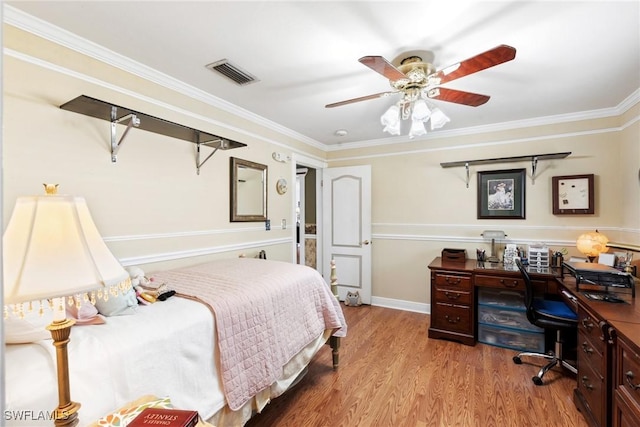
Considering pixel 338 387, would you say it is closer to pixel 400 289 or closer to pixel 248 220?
pixel 248 220

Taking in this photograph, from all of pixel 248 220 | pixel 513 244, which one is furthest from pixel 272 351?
pixel 513 244

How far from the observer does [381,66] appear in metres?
1.57

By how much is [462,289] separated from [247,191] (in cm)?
247

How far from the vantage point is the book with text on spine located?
31.6 inches

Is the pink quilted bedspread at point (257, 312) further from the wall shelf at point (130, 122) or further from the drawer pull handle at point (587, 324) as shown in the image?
the drawer pull handle at point (587, 324)

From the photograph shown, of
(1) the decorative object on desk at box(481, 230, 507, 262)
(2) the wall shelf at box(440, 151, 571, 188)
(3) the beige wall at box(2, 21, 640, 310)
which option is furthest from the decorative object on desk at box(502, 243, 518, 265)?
(2) the wall shelf at box(440, 151, 571, 188)

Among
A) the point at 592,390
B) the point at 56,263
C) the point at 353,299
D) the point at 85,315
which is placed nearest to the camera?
the point at 56,263

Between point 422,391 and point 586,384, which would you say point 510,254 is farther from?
point 422,391

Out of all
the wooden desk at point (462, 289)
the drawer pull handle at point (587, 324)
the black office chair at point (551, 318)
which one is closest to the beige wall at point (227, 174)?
the wooden desk at point (462, 289)

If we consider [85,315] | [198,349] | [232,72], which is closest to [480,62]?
[232,72]

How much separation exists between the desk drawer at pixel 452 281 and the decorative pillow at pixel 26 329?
3.06 m

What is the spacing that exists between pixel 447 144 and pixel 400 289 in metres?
2.03

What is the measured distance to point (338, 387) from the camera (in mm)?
2227

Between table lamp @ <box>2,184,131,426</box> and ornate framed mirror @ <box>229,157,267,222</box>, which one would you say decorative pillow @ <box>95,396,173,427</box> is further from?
ornate framed mirror @ <box>229,157,267,222</box>
